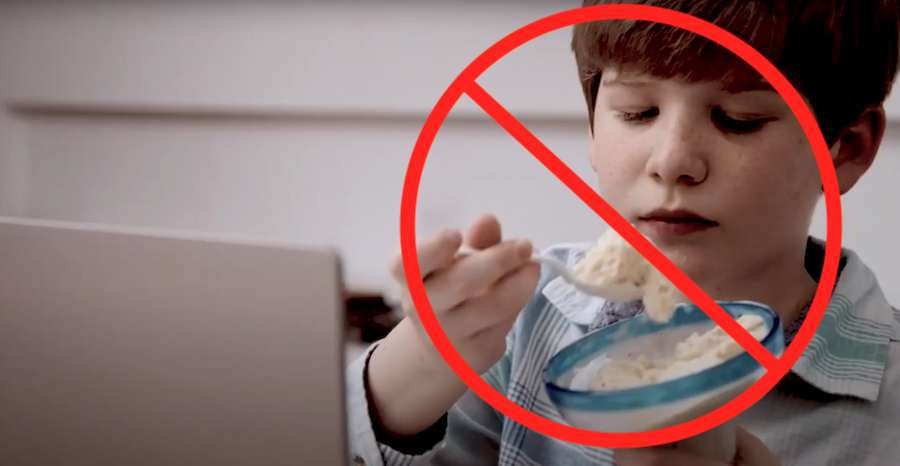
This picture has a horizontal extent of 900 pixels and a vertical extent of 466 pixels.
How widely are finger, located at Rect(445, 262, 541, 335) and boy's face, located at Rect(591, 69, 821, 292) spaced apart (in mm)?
132

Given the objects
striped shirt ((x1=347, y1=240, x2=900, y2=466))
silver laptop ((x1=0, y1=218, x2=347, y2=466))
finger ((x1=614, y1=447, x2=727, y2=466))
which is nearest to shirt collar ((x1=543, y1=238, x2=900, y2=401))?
striped shirt ((x1=347, y1=240, x2=900, y2=466))

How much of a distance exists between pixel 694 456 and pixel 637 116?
24 cm

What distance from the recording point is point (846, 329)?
530mm

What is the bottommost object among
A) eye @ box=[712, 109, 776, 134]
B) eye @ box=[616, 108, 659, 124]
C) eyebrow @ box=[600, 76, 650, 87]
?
eye @ box=[712, 109, 776, 134]

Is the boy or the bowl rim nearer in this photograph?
the bowl rim

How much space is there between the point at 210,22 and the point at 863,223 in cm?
80

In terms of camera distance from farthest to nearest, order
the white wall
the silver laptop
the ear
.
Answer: the white wall → the ear → the silver laptop

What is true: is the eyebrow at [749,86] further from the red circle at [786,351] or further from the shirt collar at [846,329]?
the shirt collar at [846,329]

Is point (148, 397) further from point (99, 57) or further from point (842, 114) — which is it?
point (99, 57)

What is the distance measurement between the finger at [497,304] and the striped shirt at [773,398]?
90mm

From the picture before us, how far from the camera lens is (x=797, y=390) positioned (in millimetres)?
516

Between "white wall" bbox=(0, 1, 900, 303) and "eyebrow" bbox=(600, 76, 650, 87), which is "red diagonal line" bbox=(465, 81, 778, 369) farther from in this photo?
"white wall" bbox=(0, 1, 900, 303)

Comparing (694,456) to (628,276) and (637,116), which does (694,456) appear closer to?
(628,276)

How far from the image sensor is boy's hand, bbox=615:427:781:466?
15.8 inches
